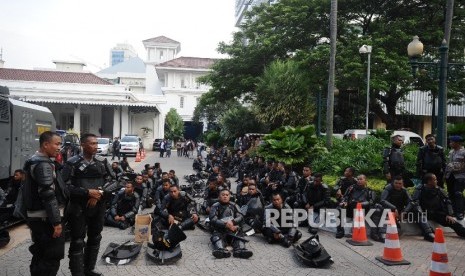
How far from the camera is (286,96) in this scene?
2159cm

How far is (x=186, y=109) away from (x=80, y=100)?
24371 millimetres

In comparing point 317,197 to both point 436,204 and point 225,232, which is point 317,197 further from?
point 225,232

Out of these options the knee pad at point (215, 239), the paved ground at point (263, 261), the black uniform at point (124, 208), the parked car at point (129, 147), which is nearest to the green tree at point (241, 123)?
the parked car at point (129, 147)

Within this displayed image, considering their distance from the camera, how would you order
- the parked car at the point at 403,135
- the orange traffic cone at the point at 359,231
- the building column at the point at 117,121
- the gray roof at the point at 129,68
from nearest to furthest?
1. the orange traffic cone at the point at 359,231
2. the parked car at the point at 403,135
3. the building column at the point at 117,121
4. the gray roof at the point at 129,68

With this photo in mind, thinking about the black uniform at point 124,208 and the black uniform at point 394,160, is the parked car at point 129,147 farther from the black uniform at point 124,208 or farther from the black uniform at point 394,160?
the black uniform at point 394,160

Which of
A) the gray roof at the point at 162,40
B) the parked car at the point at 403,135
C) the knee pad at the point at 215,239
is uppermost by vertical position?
the gray roof at the point at 162,40

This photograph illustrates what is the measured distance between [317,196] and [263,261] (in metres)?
3.45

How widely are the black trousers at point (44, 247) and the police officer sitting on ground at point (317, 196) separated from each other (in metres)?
6.38

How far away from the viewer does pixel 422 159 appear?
32.8 feet

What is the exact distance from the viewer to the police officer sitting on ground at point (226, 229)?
24.8 feet

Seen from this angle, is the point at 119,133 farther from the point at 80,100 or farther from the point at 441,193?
the point at 441,193

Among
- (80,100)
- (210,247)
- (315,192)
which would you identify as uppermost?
(80,100)

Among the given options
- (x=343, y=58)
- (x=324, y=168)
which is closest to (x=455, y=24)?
(x=343, y=58)

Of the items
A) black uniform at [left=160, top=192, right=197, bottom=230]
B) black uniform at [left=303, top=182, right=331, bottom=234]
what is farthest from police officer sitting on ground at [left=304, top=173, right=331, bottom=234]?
black uniform at [left=160, top=192, right=197, bottom=230]
